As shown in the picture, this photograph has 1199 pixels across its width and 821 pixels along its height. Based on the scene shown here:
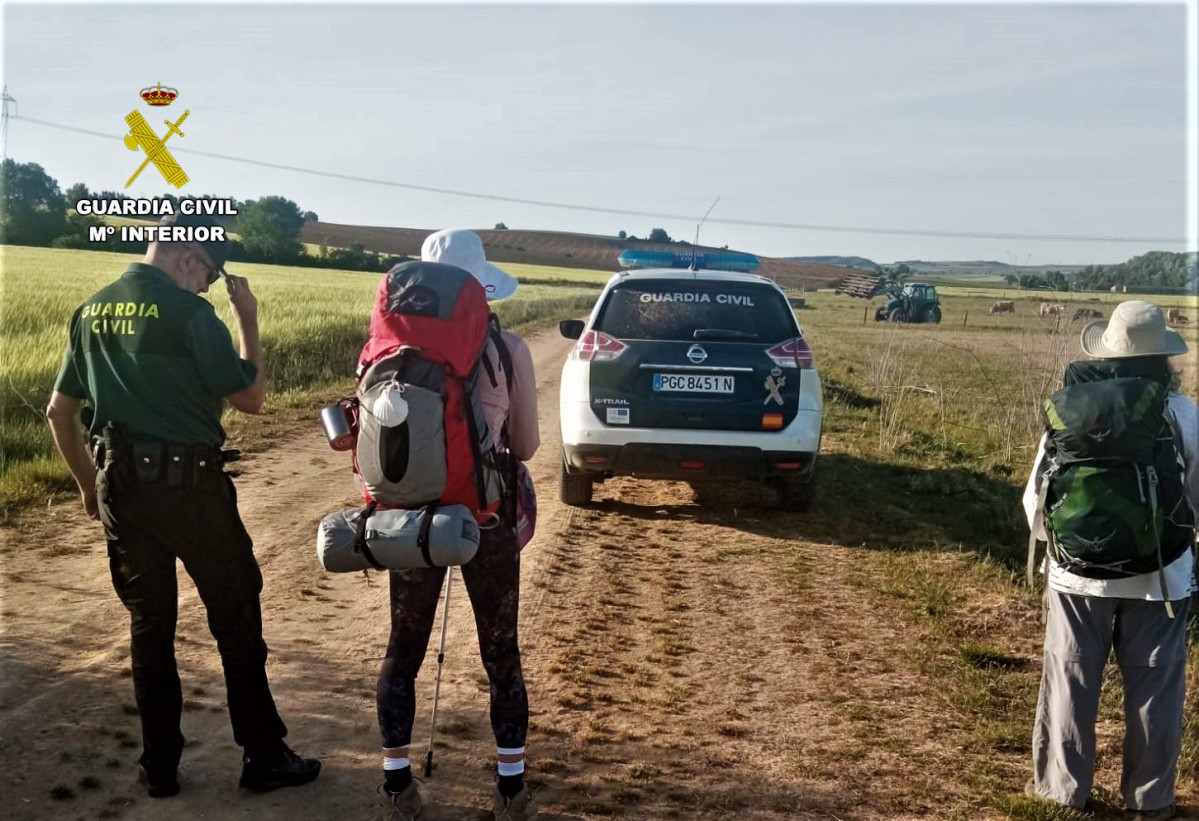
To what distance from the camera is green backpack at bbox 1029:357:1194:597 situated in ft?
11.6

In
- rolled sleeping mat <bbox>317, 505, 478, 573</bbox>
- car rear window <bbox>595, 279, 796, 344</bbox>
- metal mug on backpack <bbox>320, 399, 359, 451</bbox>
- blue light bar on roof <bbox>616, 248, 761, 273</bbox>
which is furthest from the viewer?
blue light bar on roof <bbox>616, 248, 761, 273</bbox>

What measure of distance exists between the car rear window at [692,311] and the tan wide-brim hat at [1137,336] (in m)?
3.87

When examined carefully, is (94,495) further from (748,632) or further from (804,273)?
(804,273)

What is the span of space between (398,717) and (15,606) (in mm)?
3061

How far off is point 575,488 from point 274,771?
478 centimetres

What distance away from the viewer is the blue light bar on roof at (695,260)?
9.12m

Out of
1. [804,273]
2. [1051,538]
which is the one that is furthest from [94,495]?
[804,273]

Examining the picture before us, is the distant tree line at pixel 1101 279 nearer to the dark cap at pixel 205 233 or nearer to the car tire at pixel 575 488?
the car tire at pixel 575 488

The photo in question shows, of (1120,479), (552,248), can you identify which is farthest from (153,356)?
(552,248)

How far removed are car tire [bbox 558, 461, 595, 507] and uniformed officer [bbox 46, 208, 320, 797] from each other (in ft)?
15.2

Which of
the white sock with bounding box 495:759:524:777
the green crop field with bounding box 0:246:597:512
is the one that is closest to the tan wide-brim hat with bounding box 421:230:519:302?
the white sock with bounding box 495:759:524:777

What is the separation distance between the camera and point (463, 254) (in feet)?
10.8

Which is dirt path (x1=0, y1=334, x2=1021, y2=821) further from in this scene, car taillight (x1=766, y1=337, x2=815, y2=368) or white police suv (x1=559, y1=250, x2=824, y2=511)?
car taillight (x1=766, y1=337, x2=815, y2=368)

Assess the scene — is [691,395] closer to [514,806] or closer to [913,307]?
[514,806]
